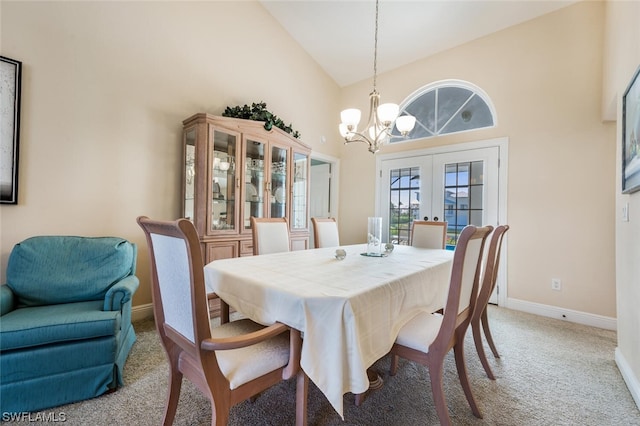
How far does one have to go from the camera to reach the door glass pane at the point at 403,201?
3975 millimetres

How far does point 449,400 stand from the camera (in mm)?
1593

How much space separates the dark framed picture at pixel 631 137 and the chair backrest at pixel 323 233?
2201mm

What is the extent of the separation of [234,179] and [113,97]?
1.27 meters

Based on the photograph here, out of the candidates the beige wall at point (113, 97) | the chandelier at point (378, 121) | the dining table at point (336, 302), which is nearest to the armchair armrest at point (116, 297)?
the dining table at point (336, 302)

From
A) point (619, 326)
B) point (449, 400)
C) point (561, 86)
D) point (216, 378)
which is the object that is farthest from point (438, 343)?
point (561, 86)

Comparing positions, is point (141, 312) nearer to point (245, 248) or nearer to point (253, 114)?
point (245, 248)

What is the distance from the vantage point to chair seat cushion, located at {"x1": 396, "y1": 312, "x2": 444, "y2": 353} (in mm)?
1320

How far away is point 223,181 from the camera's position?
116 inches

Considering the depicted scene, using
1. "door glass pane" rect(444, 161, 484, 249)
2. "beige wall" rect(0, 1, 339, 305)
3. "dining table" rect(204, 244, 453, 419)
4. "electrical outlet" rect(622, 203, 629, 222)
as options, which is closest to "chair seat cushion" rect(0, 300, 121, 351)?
"dining table" rect(204, 244, 453, 419)

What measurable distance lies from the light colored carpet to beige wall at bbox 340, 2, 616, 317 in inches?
36.2

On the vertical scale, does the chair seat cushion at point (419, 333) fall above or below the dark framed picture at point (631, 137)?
below

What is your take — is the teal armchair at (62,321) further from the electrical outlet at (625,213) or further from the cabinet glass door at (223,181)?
the electrical outlet at (625,213)

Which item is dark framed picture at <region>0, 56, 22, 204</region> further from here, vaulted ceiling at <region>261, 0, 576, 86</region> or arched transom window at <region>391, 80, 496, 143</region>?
arched transom window at <region>391, 80, 496, 143</region>

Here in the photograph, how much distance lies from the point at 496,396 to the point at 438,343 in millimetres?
814
